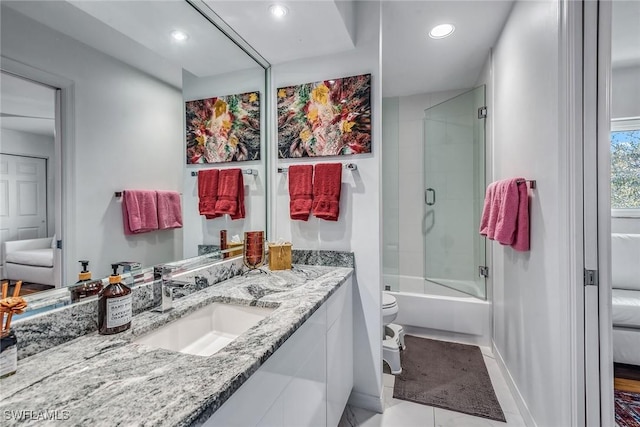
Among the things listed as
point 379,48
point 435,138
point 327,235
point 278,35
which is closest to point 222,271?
point 327,235

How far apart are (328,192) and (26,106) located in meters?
1.28

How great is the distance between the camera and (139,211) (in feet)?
3.52

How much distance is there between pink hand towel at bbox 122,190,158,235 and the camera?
1.03 m

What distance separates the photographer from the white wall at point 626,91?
1145 millimetres

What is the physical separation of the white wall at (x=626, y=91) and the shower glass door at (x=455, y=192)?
54.7 inches

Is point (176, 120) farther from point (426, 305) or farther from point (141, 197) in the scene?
point (426, 305)

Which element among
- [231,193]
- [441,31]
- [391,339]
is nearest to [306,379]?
[231,193]

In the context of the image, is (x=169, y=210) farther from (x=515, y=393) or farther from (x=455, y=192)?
(x=455, y=192)

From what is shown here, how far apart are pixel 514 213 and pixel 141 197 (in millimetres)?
1861

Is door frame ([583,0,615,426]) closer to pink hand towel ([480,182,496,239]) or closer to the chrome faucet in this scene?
pink hand towel ([480,182,496,239])

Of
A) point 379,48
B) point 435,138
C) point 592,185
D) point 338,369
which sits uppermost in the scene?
point 379,48

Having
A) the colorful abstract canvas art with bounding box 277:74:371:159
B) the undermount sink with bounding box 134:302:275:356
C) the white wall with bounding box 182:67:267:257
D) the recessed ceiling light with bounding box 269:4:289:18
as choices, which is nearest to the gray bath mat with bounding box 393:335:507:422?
the undermount sink with bounding box 134:302:275:356

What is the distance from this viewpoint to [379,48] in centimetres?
166

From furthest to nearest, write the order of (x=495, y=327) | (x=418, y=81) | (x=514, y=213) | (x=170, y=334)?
(x=418, y=81) < (x=495, y=327) < (x=514, y=213) < (x=170, y=334)
